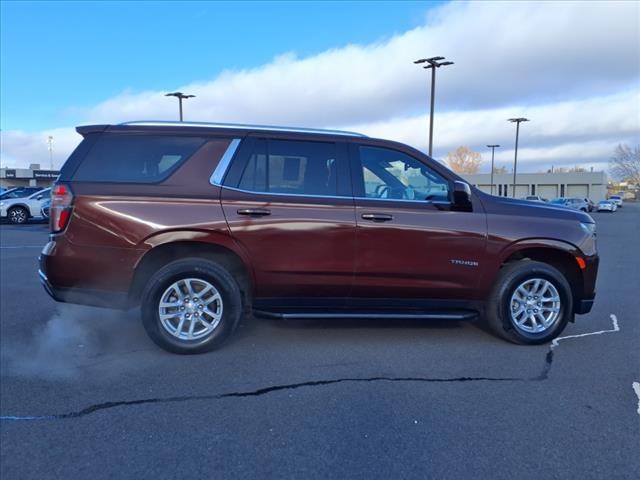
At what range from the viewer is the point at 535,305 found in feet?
16.3

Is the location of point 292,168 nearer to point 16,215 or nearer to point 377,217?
point 377,217

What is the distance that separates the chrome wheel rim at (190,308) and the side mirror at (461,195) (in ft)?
7.78

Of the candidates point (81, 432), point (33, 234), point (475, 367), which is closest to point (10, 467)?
point (81, 432)

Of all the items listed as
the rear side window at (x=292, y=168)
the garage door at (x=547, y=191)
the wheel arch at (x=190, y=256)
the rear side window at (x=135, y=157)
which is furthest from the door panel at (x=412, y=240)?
the garage door at (x=547, y=191)

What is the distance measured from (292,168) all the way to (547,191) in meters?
78.8

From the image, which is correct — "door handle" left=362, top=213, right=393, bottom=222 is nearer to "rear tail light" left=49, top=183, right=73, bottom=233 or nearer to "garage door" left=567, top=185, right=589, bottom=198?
"rear tail light" left=49, top=183, right=73, bottom=233

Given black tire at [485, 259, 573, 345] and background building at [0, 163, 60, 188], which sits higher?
background building at [0, 163, 60, 188]

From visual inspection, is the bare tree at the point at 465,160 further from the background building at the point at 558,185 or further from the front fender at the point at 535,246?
the front fender at the point at 535,246

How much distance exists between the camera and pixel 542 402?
12.1ft

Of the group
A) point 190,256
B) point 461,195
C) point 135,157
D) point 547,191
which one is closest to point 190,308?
point 190,256

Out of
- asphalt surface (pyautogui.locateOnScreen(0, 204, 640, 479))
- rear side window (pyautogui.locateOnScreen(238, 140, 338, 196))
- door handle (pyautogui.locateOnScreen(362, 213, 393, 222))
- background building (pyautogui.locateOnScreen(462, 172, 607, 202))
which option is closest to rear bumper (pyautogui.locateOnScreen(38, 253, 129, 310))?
asphalt surface (pyautogui.locateOnScreen(0, 204, 640, 479))

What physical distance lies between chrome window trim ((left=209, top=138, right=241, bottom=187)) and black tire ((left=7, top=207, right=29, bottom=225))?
2174 cm

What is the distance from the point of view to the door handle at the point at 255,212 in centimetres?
452

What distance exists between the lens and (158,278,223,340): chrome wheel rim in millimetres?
4566
